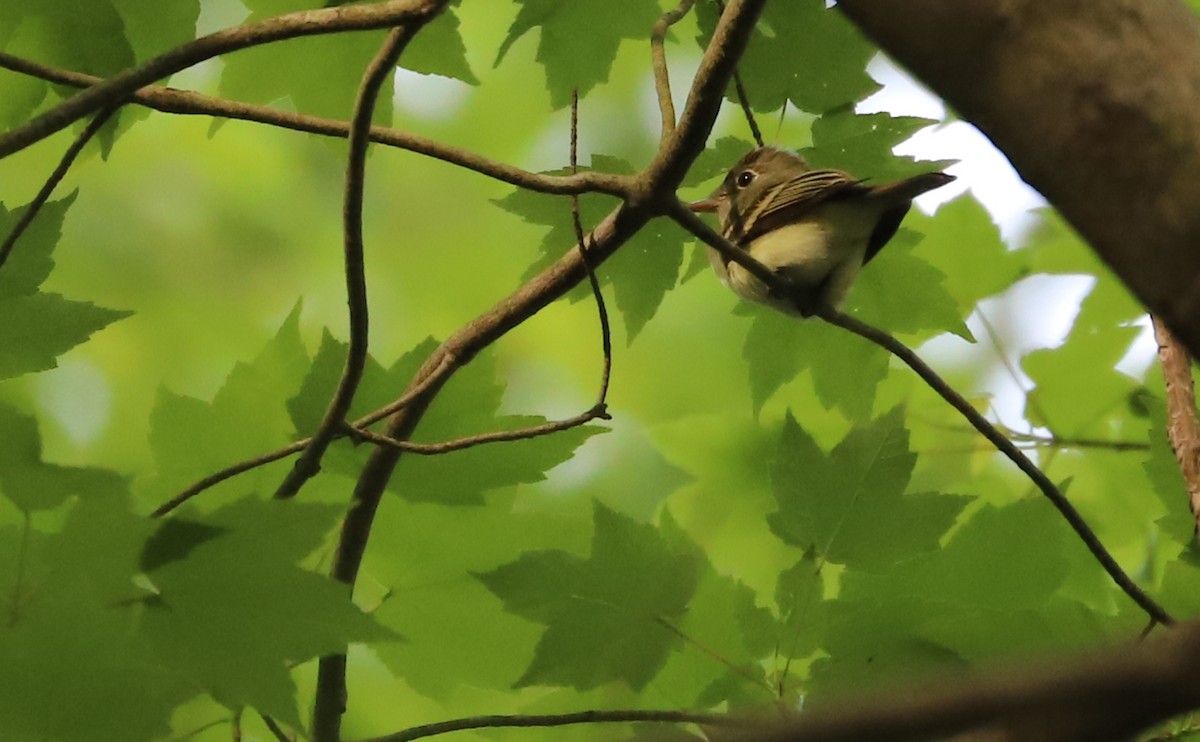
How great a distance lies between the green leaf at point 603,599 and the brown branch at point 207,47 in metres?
0.45

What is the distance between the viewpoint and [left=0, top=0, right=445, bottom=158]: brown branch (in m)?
0.71

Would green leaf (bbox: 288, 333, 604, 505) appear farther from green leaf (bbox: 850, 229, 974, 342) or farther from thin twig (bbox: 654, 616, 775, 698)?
green leaf (bbox: 850, 229, 974, 342)

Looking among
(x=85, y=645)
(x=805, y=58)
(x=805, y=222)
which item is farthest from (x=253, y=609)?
(x=805, y=222)

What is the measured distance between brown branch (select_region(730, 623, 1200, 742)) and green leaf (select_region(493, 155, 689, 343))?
1007mm

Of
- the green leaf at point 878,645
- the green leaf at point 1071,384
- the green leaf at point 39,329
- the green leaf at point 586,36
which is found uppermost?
the green leaf at point 586,36

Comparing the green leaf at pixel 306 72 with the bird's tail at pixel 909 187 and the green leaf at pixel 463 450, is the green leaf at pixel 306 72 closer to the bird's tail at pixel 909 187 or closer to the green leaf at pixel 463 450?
the green leaf at pixel 463 450

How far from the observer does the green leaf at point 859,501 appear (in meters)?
1.06

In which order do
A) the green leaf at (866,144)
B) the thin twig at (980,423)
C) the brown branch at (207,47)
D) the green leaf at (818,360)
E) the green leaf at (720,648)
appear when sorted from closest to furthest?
1. the brown branch at (207,47)
2. the thin twig at (980,423)
3. the green leaf at (720,648)
4. the green leaf at (866,144)
5. the green leaf at (818,360)

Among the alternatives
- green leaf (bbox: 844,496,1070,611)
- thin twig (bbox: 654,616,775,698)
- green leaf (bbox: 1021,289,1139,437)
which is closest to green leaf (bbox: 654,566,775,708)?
thin twig (bbox: 654,616,775,698)

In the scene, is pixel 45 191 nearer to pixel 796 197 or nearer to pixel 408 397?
pixel 408 397

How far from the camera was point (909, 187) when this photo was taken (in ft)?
4.31

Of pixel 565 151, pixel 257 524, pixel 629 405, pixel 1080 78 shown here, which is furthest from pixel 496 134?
pixel 1080 78

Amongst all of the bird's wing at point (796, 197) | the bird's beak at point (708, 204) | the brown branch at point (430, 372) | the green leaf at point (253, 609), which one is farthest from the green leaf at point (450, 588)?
the bird's beak at point (708, 204)

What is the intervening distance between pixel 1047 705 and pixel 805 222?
4.37 ft
